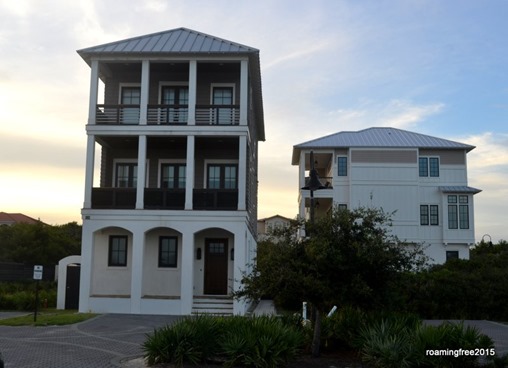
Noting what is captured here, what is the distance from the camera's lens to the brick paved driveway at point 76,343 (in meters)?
12.2

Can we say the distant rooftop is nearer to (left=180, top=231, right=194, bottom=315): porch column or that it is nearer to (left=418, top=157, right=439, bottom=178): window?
(left=418, top=157, right=439, bottom=178): window

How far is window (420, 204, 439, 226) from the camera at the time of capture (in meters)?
42.2

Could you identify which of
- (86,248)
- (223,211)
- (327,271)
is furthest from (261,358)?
(86,248)

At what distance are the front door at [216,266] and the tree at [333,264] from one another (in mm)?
12412

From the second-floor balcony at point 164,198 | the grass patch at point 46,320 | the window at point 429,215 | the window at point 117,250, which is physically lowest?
the grass patch at point 46,320

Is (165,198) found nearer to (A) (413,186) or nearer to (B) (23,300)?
(B) (23,300)

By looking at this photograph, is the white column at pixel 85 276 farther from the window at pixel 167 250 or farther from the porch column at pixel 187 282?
the porch column at pixel 187 282

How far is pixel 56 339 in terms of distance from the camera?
51.1ft

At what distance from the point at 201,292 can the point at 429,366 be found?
15.8 metres

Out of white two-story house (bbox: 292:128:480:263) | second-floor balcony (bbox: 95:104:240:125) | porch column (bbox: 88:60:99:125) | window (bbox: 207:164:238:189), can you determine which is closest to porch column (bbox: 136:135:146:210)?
second-floor balcony (bbox: 95:104:240:125)

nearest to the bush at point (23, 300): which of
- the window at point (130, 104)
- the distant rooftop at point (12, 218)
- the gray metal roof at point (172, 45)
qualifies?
the window at point (130, 104)

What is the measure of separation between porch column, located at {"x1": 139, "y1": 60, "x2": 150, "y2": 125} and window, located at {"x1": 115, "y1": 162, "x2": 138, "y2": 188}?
9.51 ft


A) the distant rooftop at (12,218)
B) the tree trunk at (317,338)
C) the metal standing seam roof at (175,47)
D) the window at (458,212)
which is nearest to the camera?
the tree trunk at (317,338)

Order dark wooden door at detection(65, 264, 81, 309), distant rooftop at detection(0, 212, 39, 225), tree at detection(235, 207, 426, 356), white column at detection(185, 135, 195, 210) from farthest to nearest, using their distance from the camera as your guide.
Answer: distant rooftop at detection(0, 212, 39, 225) < dark wooden door at detection(65, 264, 81, 309) < white column at detection(185, 135, 195, 210) < tree at detection(235, 207, 426, 356)
